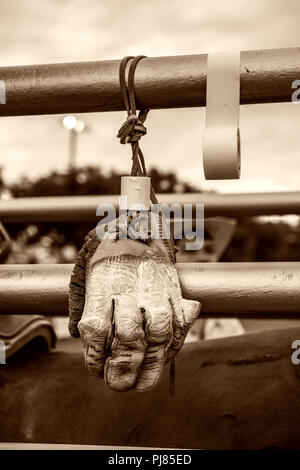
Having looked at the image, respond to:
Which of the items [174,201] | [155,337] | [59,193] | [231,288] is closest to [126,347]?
[155,337]

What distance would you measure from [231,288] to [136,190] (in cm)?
18

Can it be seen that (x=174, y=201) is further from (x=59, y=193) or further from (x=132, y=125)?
(x=59, y=193)

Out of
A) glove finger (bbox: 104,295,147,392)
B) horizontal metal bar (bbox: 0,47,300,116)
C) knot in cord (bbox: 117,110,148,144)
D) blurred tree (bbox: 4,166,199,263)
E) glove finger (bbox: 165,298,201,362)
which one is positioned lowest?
glove finger (bbox: 104,295,147,392)

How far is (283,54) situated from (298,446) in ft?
2.62

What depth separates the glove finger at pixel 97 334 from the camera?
0.68 metres

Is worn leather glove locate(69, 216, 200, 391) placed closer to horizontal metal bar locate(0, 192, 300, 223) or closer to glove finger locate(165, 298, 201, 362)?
glove finger locate(165, 298, 201, 362)

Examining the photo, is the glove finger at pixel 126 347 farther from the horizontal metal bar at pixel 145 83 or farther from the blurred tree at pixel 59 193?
the blurred tree at pixel 59 193

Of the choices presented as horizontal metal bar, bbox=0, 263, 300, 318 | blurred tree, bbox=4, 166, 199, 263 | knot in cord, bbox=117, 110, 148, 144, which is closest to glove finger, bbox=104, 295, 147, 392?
horizontal metal bar, bbox=0, 263, 300, 318

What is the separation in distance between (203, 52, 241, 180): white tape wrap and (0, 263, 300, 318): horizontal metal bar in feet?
0.42

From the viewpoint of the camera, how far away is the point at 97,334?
68 cm

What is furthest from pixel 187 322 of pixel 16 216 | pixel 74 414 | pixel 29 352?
pixel 16 216

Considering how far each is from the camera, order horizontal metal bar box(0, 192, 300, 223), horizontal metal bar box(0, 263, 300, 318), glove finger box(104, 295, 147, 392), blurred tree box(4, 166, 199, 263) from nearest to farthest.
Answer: glove finger box(104, 295, 147, 392)
horizontal metal bar box(0, 263, 300, 318)
horizontal metal bar box(0, 192, 300, 223)
blurred tree box(4, 166, 199, 263)

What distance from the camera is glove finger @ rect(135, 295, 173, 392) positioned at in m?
0.69
